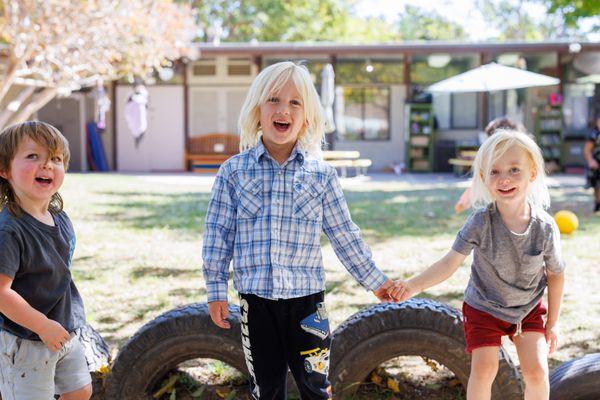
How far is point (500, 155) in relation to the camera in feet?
9.77

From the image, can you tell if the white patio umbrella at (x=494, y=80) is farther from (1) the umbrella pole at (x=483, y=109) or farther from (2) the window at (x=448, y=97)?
(2) the window at (x=448, y=97)

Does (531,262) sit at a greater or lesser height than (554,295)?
greater

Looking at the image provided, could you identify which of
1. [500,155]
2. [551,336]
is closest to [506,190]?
[500,155]

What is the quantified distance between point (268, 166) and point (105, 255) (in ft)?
17.3

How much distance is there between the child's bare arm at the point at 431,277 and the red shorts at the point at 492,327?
19cm

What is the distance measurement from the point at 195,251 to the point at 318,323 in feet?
17.5

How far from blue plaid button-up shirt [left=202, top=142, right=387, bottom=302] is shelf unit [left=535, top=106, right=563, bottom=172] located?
64.4 ft

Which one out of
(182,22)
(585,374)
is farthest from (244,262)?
(182,22)

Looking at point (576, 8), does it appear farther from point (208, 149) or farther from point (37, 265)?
point (37, 265)

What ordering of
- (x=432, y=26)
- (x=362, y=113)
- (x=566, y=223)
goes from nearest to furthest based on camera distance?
(x=566, y=223) < (x=362, y=113) < (x=432, y=26)

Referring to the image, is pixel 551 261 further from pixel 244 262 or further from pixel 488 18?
pixel 488 18

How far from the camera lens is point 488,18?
57562mm

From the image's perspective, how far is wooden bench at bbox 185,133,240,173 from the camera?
73.8ft

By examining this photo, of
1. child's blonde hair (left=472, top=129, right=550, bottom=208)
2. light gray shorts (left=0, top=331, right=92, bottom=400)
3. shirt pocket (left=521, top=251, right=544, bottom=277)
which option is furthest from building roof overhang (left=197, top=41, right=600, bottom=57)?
light gray shorts (left=0, top=331, right=92, bottom=400)
